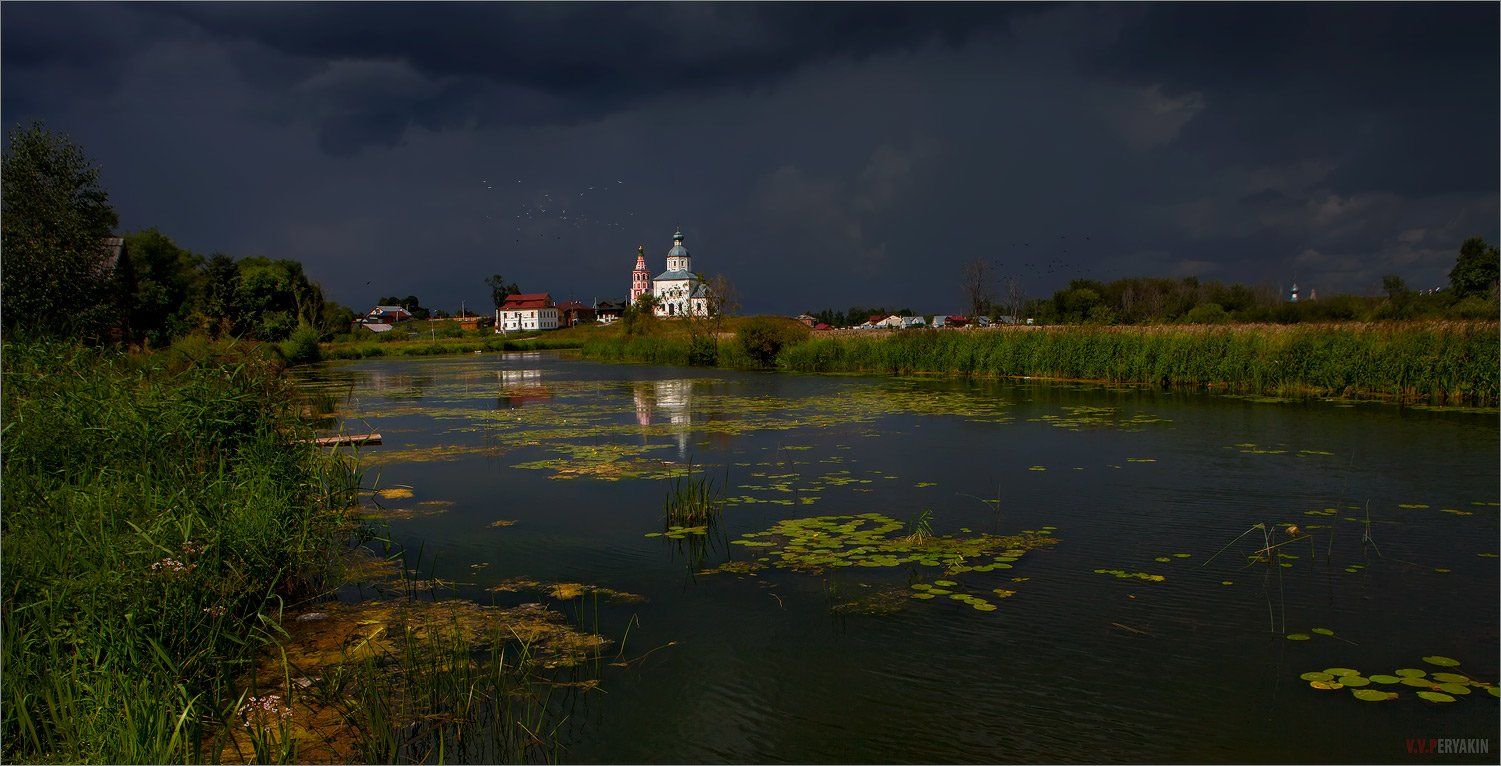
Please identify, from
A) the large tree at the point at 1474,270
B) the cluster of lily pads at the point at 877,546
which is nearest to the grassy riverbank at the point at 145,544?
the cluster of lily pads at the point at 877,546

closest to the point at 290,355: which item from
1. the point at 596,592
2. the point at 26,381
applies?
the point at 26,381

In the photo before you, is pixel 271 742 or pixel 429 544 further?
pixel 429 544

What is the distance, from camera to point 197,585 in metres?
5.04

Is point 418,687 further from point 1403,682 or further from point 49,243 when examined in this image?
point 49,243

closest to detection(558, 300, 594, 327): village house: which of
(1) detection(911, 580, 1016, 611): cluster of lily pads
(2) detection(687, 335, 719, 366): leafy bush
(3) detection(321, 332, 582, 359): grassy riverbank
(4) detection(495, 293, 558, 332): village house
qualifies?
(4) detection(495, 293, 558, 332): village house

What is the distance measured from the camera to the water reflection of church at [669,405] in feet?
51.8

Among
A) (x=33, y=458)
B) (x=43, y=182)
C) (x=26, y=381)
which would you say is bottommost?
(x=33, y=458)

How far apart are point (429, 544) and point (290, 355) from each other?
134ft

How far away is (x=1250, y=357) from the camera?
20.6 meters

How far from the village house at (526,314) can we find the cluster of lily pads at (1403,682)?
12988 centimetres

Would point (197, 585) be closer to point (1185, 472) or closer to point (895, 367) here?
point (1185, 472)

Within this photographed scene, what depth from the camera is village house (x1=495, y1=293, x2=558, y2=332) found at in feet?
428

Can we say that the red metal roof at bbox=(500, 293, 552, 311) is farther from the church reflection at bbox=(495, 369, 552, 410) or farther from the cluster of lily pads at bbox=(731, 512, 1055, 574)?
the cluster of lily pads at bbox=(731, 512, 1055, 574)

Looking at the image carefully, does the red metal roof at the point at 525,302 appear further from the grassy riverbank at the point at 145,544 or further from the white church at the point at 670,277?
the grassy riverbank at the point at 145,544
